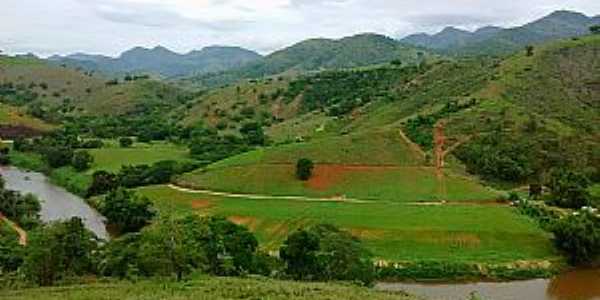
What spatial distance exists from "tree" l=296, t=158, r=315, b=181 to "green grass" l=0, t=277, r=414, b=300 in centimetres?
5326

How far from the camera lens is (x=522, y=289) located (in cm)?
7331

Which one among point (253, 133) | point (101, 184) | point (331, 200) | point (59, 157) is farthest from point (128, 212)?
point (253, 133)

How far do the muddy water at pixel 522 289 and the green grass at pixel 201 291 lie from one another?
18696mm

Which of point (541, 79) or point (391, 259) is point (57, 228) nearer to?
point (391, 259)

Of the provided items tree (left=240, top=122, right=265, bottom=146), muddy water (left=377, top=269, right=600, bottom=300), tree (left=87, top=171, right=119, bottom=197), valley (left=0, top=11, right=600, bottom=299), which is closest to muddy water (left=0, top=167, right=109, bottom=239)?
valley (left=0, top=11, right=600, bottom=299)

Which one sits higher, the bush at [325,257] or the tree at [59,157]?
the bush at [325,257]

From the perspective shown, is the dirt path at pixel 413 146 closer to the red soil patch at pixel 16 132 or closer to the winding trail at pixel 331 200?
the winding trail at pixel 331 200

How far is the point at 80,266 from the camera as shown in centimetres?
6097

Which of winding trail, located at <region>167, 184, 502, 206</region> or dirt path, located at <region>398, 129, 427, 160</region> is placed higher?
A: dirt path, located at <region>398, 129, 427, 160</region>

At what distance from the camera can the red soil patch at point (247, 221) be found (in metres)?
91.8

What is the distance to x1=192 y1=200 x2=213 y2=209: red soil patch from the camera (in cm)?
10212

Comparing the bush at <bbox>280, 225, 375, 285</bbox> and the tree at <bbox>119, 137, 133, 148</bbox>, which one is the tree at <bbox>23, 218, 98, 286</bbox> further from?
the tree at <bbox>119, 137, 133, 148</bbox>

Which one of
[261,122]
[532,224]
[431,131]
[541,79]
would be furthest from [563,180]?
[261,122]

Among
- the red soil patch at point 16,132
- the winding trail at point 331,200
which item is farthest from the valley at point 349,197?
the red soil patch at point 16,132
